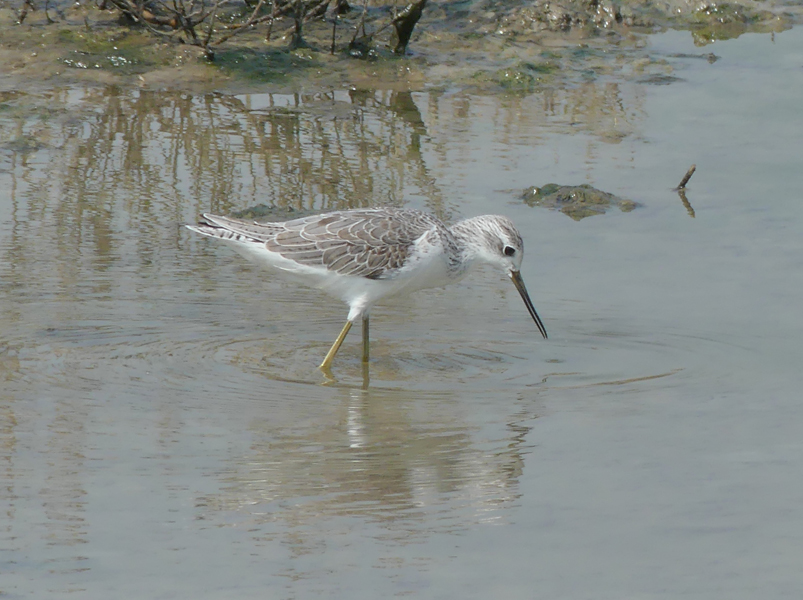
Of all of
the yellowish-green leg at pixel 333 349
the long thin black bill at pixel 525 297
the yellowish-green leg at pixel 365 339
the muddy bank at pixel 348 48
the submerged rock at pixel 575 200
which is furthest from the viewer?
the muddy bank at pixel 348 48

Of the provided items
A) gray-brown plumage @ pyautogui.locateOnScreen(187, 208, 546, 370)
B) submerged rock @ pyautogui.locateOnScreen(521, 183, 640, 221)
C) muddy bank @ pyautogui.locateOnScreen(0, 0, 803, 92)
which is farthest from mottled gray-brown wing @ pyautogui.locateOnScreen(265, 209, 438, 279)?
muddy bank @ pyautogui.locateOnScreen(0, 0, 803, 92)

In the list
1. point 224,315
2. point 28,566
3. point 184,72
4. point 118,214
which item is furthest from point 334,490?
point 184,72

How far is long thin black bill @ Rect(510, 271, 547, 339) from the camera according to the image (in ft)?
22.7

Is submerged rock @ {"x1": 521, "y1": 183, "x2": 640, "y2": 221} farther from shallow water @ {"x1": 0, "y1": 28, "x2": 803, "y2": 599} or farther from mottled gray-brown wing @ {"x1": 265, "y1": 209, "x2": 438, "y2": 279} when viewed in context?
mottled gray-brown wing @ {"x1": 265, "y1": 209, "x2": 438, "y2": 279}

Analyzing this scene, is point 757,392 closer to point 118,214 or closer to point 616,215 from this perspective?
point 616,215

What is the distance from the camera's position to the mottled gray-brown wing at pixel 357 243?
659 centimetres

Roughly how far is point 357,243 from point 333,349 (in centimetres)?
60

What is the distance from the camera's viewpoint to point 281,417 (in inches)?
226

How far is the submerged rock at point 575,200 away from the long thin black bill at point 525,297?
193 cm

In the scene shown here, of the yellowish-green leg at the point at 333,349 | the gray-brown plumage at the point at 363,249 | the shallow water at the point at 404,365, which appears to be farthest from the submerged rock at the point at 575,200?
the yellowish-green leg at the point at 333,349

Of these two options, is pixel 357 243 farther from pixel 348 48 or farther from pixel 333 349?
pixel 348 48

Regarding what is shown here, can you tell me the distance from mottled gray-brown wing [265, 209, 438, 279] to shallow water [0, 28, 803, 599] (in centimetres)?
52

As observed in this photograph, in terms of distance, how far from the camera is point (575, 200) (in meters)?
8.96

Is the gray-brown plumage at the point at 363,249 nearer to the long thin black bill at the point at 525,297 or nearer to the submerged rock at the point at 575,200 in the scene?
the long thin black bill at the point at 525,297
